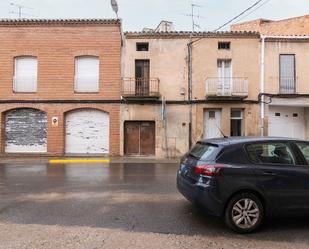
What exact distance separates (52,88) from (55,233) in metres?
16.5

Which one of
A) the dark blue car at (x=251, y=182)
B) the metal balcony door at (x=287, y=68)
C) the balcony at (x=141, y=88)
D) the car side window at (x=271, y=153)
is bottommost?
the dark blue car at (x=251, y=182)

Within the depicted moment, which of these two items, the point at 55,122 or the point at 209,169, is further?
the point at 55,122

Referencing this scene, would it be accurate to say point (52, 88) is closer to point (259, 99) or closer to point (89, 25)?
point (89, 25)

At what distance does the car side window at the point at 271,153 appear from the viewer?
627 centimetres

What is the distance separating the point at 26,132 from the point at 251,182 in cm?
1795

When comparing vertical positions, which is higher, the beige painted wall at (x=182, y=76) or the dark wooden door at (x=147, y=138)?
the beige painted wall at (x=182, y=76)

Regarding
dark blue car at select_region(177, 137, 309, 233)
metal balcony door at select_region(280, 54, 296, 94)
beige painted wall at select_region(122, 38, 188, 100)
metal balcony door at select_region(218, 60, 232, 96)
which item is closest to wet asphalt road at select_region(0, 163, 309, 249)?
dark blue car at select_region(177, 137, 309, 233)

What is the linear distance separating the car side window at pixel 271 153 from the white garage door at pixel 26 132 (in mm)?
17096

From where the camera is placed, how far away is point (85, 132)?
21.7 metres

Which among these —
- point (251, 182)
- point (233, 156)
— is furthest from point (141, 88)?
point (251, 182)

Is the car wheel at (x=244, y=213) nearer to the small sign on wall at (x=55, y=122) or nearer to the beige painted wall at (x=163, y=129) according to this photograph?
the beige painted wall at (x=163, y=129)

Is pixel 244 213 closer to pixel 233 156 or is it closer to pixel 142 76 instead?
pixel 233 156

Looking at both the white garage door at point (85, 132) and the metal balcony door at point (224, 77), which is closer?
the metal balcony door at point (224, 77)

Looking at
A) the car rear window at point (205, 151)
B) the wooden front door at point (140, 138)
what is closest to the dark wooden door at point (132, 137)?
the wooden front door at point (140, 138)
